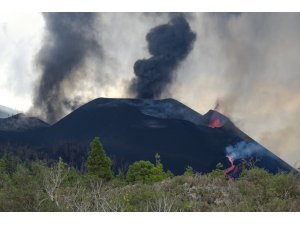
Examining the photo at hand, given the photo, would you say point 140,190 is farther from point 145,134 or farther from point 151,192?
point 145,134

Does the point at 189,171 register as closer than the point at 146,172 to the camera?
Yes

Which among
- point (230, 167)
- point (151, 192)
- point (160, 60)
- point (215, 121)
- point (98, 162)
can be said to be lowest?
point (151, 192)

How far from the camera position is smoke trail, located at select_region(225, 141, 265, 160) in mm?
11976

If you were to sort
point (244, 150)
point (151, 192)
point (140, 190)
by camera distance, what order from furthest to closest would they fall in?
point (244, 150)
point (140, 190)
point (151, 192)

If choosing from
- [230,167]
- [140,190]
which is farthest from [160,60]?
[140,190]

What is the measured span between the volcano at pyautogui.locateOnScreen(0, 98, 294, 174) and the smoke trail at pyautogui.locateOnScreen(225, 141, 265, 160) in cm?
5

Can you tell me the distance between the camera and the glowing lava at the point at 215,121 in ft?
39.1

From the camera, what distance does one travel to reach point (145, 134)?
12.4 m

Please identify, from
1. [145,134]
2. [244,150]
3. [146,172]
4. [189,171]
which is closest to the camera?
[244,150]

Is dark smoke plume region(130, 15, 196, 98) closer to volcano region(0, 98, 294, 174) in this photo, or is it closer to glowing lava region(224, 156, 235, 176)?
volcano region(0, 98, 294, 174)

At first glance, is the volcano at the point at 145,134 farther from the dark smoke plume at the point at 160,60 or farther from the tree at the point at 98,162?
the dark smoke plume at the point at 160,60

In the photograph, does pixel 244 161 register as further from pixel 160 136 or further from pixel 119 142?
pixel 119 142

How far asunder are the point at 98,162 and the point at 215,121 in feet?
9.90
